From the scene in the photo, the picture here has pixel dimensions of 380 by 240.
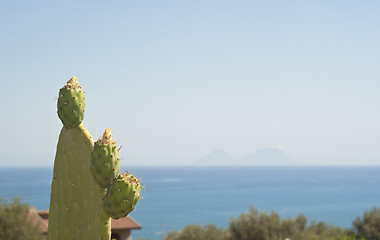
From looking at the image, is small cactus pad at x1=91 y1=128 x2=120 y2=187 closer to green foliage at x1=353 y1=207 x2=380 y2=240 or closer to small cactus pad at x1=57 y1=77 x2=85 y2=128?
small cactus pad at x1=57 y1=77 x2=85 y2=128

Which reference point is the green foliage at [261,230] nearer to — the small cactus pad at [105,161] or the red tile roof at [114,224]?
the red tile roof at [114,224]

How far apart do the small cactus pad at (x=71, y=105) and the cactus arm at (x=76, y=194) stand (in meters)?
0.07

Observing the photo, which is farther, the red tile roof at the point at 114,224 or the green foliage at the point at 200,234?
the green foliage at the point at 200,234

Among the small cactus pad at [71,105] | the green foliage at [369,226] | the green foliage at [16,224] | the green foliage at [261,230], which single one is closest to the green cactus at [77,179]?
the small cactus pad at [71,105]

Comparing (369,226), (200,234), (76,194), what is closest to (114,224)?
(200,234)

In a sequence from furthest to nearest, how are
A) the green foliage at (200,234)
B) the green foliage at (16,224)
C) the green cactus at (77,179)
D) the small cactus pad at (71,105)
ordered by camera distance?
the green foliage at (200,234)
the green foliage at (16,224)
the small cactus pad at (71,105)
the green cactus at (77,179)

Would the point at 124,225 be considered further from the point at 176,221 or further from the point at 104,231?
the point at 176,221

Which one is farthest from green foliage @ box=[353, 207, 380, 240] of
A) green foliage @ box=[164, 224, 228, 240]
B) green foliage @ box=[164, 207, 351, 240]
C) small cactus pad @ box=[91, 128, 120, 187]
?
small cactus pad @ box=[91, 128, 120, 187]

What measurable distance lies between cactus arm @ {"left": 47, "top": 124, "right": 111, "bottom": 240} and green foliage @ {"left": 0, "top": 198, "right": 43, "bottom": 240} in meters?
17.6

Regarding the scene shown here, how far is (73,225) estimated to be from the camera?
14.1 feet

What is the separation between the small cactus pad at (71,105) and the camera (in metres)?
4.27

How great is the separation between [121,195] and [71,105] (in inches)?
34.9

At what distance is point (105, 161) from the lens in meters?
4.06

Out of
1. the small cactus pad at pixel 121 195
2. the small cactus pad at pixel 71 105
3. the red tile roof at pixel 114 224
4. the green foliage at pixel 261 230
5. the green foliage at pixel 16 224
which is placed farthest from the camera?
the green foliage at pixel 261 230
